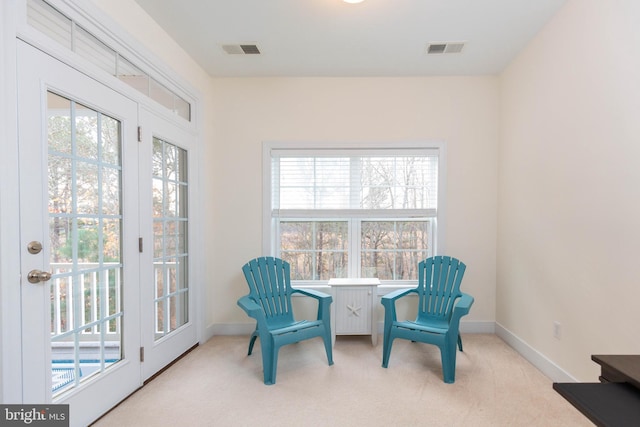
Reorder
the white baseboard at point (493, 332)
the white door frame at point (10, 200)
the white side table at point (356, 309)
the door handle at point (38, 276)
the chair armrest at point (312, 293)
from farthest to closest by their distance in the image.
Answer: the white side table at point (356, 309), the chair armrest at point (312, 293), the white baseboard at point (493, 332), the door handle at point (38, 276), the white door frame at point (10, 200)

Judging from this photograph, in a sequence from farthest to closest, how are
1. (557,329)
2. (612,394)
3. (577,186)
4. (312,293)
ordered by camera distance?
1. (312,293)
2. (557,329)
3. (577,186)
4. (612,394)

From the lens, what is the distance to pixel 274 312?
296cm

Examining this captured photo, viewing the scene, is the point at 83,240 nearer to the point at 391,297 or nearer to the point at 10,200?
the point at 10,200

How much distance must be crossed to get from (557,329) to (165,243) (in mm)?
3135

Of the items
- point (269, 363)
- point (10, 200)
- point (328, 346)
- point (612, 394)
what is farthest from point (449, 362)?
point (10, 200)

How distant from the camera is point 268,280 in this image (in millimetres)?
3002

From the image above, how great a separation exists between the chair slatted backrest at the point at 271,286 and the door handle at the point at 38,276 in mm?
1519

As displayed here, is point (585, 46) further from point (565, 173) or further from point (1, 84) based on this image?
point (1, 84)

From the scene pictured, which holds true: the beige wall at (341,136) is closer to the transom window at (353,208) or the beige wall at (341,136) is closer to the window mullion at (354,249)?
the transom window at (353,208)

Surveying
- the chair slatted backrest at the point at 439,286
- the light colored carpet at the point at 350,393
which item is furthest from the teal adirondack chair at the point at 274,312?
the chair slatted backrest at the point at 439,286

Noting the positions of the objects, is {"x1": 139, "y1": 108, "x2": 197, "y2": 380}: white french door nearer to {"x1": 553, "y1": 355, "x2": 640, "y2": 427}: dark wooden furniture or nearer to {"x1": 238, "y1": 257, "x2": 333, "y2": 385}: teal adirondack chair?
{"x1": 238, "y1": 257, "x2": 333, "y2": 385}: teal adirondack chair

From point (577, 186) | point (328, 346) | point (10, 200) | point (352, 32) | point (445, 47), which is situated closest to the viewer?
point (10, 200)

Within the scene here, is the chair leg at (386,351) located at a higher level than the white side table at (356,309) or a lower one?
lower

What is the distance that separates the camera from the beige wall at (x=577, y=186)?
5.88 ft
